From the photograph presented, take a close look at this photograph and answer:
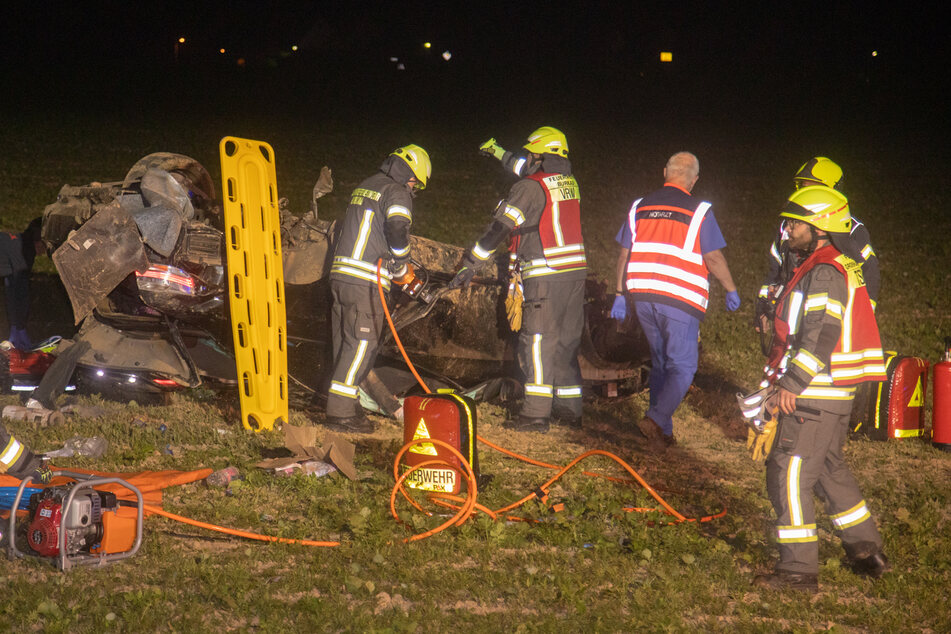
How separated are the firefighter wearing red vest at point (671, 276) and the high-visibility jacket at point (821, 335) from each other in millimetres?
2023

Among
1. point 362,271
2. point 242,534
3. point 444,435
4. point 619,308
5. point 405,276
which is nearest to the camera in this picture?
point 242,534

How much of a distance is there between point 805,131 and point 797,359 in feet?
74.5

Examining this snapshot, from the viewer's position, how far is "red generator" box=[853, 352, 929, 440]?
22.4 feet

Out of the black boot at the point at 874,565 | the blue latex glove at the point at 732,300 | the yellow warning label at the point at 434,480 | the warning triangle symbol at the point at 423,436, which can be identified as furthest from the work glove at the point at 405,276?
the black boot at the point at 874,565

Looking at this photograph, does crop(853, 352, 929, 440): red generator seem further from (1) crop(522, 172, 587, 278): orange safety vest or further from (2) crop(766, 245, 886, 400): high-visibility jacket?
(2) crop(766, 245, 886, 400): high-visibility jacket

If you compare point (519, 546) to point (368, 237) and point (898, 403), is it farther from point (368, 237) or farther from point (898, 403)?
point (898, 403)

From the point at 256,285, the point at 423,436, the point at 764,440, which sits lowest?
the point at 423,436

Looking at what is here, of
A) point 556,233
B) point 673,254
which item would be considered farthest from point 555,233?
point 673,254

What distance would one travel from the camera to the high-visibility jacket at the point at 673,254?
21.4ft

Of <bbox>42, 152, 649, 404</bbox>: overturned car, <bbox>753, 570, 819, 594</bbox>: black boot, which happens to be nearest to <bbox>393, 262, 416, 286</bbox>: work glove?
<bbox>42, 152, 649, 404</bbox>: overturned car

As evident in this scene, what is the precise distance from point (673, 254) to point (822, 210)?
2137mm

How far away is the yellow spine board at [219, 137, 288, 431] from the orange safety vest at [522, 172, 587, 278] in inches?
73.0

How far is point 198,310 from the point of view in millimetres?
7195

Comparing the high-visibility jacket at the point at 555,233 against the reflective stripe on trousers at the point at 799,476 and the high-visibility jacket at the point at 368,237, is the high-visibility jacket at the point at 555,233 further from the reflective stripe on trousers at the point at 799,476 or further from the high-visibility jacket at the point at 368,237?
the reflective stripe on trousers at the point at 799,476
